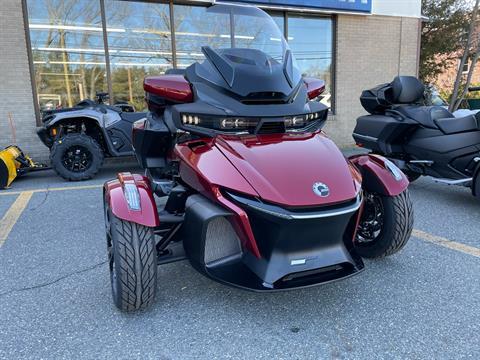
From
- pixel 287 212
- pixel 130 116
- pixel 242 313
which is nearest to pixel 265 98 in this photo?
pixel 287 212

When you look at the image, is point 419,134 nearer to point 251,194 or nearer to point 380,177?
point 380,177

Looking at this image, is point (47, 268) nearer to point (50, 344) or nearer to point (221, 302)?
point (50, 344)

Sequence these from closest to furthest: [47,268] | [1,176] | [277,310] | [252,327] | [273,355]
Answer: [273,355]
[252,327]
[277,310]
[47,268]
[1,176]

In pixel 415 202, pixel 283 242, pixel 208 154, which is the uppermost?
pixel 208 154

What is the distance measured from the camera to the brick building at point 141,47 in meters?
7.29

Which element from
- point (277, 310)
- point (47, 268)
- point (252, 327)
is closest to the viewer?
point (252, 327)

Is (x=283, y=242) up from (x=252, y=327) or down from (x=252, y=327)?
up

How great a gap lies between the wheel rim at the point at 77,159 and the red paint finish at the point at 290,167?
462cm

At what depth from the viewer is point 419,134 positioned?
16.3ft

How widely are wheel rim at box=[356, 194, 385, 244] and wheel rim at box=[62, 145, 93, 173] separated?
4.81 metres

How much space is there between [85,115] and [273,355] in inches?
216

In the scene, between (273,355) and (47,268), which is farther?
(47,268)

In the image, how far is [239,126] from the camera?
253 centimetres

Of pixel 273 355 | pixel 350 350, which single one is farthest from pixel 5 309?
pixel 350 350
